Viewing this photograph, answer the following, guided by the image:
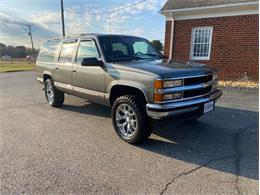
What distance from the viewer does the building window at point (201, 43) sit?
11.9m

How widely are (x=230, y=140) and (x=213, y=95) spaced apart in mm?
880

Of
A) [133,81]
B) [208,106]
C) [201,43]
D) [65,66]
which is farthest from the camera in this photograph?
[201,43]

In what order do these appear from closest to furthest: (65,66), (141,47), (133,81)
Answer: (133,81)
(141,47)
(65,66)

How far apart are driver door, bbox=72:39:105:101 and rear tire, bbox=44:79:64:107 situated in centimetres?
131

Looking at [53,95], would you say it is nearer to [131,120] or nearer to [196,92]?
[131,120]

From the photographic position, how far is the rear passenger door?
6.19 m

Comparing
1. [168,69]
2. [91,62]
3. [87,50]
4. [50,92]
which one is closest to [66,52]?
[87,50]

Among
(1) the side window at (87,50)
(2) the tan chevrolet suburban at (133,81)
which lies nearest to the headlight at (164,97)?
(2) the tan chevrolet suburban at (133,81)

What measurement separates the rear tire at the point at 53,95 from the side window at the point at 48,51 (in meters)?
0.66

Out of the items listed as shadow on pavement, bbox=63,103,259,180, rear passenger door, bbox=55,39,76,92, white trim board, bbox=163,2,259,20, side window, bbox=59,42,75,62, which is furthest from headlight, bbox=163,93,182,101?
white trim board, bbox=163,2,259,20

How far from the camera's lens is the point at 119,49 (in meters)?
5.39

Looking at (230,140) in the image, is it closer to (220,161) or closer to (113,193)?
(220,161)

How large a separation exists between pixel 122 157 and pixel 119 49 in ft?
7.86

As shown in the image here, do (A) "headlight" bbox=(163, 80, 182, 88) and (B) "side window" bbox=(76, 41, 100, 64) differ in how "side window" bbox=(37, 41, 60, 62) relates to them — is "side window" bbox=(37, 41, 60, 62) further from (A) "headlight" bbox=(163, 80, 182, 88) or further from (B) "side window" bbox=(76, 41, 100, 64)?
(A) "headlight" bbox=(163, 80, 182, 88)
